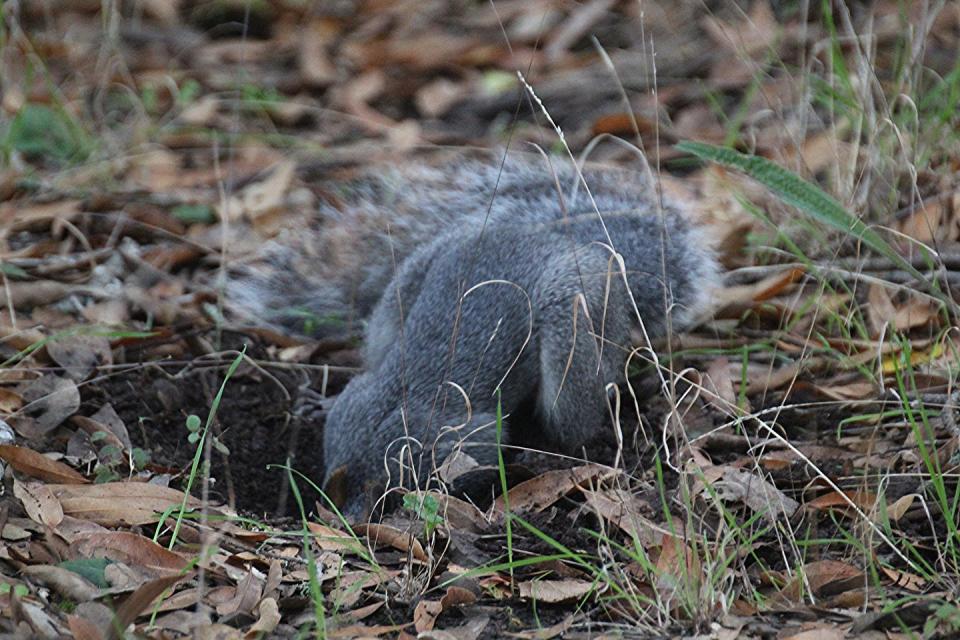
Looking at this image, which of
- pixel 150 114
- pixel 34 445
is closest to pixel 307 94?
pixel 150 114

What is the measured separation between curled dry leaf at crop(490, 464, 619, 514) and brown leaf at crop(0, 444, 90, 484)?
1.18m

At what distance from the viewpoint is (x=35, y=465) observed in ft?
10.7

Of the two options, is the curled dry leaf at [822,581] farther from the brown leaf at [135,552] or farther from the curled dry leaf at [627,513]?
the brown leaf at [135,552]

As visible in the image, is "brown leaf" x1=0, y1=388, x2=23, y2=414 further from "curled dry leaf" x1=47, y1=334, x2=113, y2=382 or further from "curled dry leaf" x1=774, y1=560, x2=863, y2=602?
"curled dry leaf" x1=774, y1=560, x2=863, y2=602

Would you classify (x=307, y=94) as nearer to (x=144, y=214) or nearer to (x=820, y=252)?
(x=144, y=214)

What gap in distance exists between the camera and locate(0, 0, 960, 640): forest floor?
2.79 metres

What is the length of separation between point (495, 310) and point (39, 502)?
4.95 feet

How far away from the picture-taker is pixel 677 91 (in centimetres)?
614

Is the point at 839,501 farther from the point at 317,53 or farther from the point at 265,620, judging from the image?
the point at 317,53

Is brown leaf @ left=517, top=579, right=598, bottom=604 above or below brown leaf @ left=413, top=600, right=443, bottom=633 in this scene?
below

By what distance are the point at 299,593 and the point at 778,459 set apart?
1419mm

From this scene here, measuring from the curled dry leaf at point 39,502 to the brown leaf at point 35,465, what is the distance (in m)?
0.08

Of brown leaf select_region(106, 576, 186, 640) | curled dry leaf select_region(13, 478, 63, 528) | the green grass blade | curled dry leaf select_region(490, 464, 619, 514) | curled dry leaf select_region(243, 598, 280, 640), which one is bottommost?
curled dry leaf select_region(490, 464, 619, 514)

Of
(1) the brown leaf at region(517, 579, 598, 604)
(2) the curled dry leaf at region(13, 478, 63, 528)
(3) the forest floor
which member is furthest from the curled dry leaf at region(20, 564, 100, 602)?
(1) the brown leaf at region(517, 579, 598, 604)
